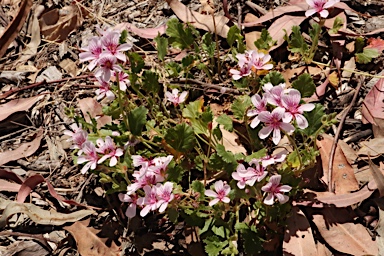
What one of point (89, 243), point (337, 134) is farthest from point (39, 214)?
point (337, 134)

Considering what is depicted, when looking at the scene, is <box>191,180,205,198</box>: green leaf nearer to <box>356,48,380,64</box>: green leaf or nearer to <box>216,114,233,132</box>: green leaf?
<box>216,114,233,132</box>: green leaf

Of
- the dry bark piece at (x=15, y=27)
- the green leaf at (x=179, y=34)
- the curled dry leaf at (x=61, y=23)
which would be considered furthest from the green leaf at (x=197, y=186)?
the dry bark piece at (x=15, y=27)

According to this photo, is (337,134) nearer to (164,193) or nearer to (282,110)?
(282,110)

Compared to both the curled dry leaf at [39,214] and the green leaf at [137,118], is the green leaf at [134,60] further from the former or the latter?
the curled dry leaf at [39,214]

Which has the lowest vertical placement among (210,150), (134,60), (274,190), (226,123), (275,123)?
(210,150)

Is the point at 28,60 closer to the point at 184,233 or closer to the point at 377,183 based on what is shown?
the point at 184,233

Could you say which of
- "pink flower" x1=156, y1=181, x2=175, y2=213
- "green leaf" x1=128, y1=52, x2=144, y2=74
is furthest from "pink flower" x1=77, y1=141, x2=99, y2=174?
"green leaf" x1=128, y1=52, x2=144, y2=74
